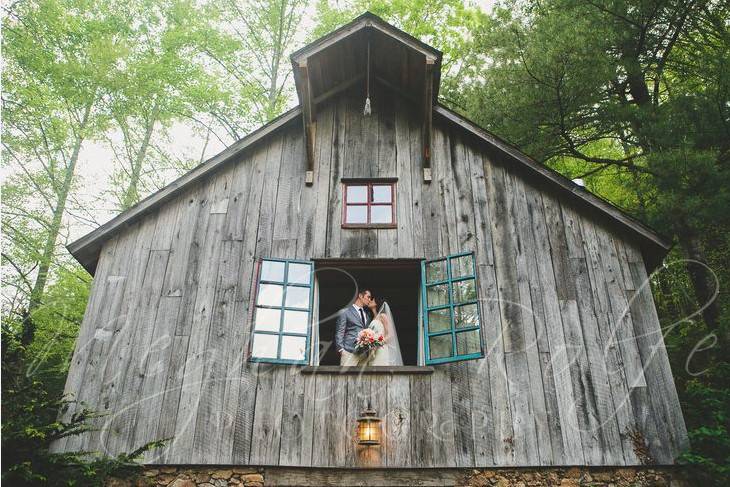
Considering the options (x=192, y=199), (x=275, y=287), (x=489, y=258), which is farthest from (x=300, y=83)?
(x=489, y=258)

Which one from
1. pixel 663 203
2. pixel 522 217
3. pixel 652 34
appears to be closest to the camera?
pixel 522 217

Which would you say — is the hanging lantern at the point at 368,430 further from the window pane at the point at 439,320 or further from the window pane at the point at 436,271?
the window pane at the point at 436,271

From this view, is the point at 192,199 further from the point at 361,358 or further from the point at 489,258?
the point at 489,258

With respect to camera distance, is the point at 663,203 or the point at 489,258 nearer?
the point at 489,258

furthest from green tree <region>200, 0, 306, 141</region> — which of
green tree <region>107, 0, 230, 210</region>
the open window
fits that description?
the open window

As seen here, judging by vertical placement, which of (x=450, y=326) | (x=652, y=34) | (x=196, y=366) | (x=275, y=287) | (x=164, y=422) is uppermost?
(x=652, y=34)

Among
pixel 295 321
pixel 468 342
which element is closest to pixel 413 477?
pixel 468 342

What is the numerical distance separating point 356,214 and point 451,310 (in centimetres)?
201

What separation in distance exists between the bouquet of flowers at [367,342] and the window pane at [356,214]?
1.57 m

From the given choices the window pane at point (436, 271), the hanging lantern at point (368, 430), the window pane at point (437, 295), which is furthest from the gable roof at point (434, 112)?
the hanging lantern at point (368, 430)

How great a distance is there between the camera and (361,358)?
730 centimetres

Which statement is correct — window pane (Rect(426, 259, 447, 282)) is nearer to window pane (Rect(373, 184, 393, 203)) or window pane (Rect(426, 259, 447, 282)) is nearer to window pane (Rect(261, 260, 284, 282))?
window pane (Rect(373, 184, 393, 203))

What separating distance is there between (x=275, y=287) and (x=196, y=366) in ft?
4.46

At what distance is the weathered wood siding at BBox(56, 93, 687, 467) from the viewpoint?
6309mm
